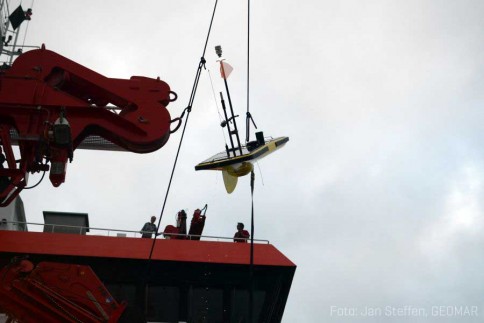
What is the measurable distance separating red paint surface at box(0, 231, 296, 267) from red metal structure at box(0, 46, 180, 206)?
5.98 metres

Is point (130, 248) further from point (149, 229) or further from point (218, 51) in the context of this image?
point (218, 51)

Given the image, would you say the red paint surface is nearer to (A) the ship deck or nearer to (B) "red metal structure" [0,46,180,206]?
(A) the ship deck

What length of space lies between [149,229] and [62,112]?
7600 mm

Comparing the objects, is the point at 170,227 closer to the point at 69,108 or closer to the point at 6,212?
the point at 6,212

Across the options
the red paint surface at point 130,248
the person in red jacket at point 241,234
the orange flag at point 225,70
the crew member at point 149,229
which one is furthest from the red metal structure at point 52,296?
the person in red jacket at point 241,234

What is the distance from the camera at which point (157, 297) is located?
553 inches

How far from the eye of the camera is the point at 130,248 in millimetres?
14133

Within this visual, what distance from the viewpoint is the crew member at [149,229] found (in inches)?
572

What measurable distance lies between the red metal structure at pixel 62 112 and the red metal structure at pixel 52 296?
1230 millimetres

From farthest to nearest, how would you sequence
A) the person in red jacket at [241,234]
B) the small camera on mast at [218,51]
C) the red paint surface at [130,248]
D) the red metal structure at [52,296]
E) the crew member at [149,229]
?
the person in red jacket at [241,234]
the crew member at [149,229]
the red paint surface at [130,248]
the small camera on mast at [218,51]
the red metal structure at [52,296]

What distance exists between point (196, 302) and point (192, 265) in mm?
867

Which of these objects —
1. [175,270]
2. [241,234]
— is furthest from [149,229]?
[241,234]

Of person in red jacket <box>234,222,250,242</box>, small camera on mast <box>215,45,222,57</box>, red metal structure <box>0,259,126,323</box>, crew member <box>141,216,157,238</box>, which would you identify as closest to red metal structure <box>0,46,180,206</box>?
red metal structure <box>0,259,126,323</box>

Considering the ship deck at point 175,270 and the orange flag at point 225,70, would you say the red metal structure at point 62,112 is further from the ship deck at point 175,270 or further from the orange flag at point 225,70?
the ship deck at point 175,270
